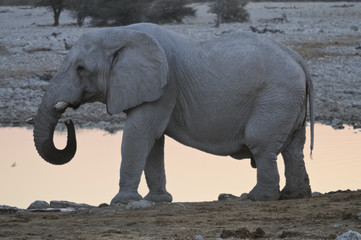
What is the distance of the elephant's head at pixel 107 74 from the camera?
8078 millimetres

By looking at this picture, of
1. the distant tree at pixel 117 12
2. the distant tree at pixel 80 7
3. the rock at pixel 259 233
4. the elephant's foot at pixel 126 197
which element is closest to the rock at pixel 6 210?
the elephant's foot at pixel 126 197

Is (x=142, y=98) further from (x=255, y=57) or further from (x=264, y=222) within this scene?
(x=264, y=222)

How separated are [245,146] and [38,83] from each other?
8.21 m

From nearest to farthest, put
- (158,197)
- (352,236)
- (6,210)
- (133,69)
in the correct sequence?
1. (352,236)
2. (6,210)
3. (133,69)
4. (158,197)

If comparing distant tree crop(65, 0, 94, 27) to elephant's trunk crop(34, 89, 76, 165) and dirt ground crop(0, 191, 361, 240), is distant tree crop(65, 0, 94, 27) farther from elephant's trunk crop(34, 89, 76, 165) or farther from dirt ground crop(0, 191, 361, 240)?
dirt ground crop(0, 191, 361, 240)

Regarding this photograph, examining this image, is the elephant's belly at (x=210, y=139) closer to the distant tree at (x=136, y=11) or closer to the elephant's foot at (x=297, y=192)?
the elephant's foot at (x=297, y=192)

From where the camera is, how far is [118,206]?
770 centimetres

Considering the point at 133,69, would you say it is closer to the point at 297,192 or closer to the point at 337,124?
the point at 297,192

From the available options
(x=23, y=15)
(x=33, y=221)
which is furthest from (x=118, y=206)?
(x=23, y=15)

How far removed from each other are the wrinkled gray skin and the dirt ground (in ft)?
1.82

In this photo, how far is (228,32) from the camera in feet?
63.0

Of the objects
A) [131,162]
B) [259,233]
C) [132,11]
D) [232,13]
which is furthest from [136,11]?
[259,233]

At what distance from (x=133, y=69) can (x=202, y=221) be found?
185 cm

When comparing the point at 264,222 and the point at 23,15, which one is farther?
the point at 23,15
